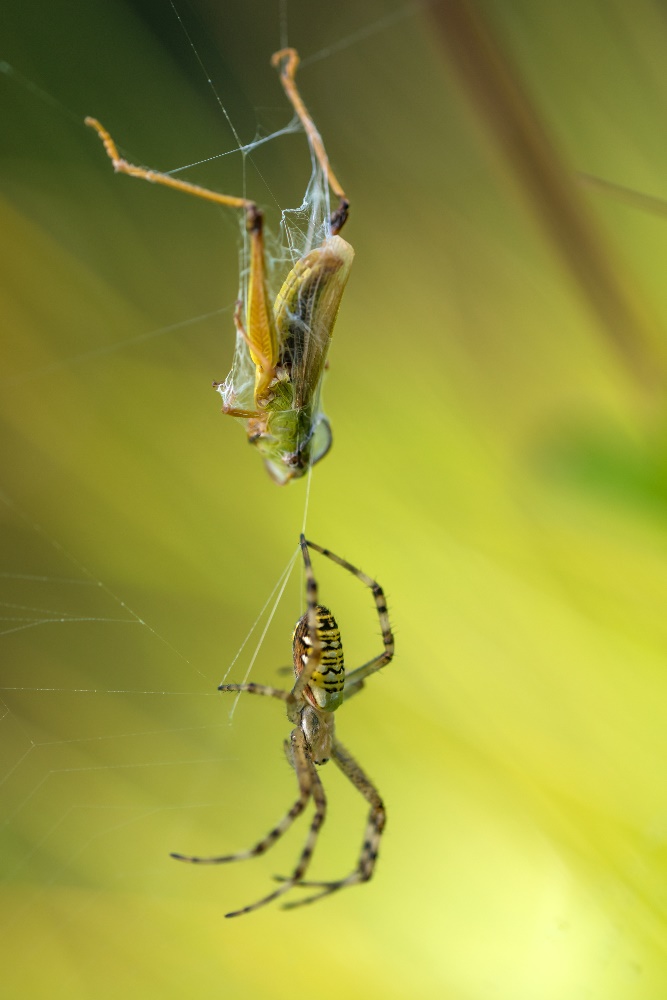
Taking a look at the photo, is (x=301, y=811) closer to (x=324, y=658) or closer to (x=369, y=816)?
(x=369, y=816)

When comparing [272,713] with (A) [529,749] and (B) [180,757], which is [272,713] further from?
(A) [529,749]

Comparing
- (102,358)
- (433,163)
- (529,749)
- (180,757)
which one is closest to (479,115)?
(433,163)

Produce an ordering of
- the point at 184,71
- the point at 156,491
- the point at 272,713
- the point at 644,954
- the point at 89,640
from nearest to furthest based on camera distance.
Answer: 1. the point at 184,71
2. the point at 644,954
3. the point at 156,491
4. the point at 89,640
5. the point at 272,713

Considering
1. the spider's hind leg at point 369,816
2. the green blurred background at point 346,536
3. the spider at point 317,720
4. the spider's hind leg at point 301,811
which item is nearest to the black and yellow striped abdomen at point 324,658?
the spider at point 317,720

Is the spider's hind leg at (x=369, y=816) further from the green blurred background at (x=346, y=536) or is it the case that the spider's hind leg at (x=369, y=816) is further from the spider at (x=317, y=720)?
the green blurred background at (x=346, y=536)

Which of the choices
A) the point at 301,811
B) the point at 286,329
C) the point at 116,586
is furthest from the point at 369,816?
the point at 286,329

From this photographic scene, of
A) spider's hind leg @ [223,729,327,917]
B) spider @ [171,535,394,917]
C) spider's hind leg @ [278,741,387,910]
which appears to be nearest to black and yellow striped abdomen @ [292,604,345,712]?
spider @ [171,535,394,917]
